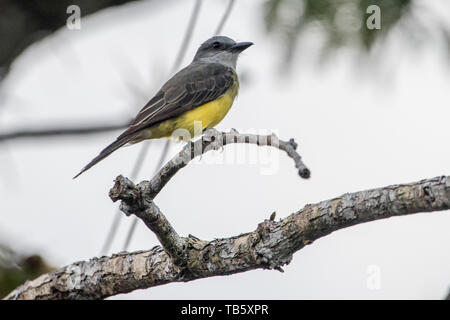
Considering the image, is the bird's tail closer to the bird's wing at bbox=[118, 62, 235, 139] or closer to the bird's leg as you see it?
the bird's wing at bbox=[118, 62, 235, 139]

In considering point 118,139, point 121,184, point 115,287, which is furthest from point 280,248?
point 118,139

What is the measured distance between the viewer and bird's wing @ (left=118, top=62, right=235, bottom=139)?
275 inches

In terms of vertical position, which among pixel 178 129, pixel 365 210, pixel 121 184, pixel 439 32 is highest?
pixel 178 129

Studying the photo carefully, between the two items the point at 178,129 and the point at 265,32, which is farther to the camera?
the point at 178,129

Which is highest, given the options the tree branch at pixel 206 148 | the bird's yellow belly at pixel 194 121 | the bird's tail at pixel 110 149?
the bird's yellow belly at pixel 194 121

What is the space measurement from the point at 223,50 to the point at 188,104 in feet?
5.01

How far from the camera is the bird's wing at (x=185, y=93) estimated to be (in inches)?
275

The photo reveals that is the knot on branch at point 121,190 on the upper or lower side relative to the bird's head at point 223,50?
lower

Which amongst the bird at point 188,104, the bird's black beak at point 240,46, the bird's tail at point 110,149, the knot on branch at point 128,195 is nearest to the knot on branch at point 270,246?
the knot on branch at point 128,195

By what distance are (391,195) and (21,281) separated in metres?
2.50

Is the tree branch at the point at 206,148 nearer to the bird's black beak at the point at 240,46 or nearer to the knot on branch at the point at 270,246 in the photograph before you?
the knot on branch at the point at 270,246
